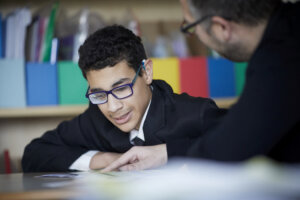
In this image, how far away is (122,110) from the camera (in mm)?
1294

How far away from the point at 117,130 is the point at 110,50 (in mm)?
310

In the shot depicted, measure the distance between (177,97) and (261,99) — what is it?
0.64 metres

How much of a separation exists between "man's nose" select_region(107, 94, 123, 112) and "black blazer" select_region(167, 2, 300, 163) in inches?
19.1

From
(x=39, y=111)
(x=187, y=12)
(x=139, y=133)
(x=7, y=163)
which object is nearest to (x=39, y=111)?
(x=39, y=111)

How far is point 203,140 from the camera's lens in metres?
0.83

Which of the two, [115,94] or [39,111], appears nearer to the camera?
[115,94]

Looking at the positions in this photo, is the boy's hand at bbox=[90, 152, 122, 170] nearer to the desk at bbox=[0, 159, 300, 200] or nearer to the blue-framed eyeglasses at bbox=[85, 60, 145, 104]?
the blue-framed eyeglasses at bbox=[85, 60, 145, 104]

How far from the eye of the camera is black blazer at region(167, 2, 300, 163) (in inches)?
29.0

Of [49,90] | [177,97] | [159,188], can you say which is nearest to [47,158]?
[177,97]

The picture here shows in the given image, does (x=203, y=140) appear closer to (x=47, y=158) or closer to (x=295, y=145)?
(x=295, y=145)

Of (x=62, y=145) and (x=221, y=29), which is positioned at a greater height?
(x=221, y=29)

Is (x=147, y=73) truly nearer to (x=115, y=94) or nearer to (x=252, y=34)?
(x=115, y=94)

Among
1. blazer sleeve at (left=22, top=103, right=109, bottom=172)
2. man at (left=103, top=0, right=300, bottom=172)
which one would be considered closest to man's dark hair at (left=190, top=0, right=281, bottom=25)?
man at (left=103, top=0, right=300, bottom=172)

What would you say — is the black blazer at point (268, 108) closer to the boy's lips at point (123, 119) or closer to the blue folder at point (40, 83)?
the boy's lips at point (123, 119)
